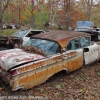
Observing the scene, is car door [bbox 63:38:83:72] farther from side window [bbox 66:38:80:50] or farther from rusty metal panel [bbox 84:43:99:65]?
rusty metal panel [bbox 84:43:99:65]

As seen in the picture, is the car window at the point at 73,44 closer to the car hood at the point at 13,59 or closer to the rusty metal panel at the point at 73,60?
the rusty metal panel at the point at 73,60

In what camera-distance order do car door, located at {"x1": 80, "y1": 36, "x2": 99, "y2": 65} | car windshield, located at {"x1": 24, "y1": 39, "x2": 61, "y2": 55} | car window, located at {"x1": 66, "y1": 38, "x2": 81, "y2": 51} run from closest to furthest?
car windshield, located at {"x1": 24, "y1": 39, "x2": 61, "y2": 55} → car window, located at {"x1": 66, "y1": 38, "x2": 81, "y2": 51} → car door, located at {"x1": 80, "y1": 36, "x2": 99, "y2": 65}

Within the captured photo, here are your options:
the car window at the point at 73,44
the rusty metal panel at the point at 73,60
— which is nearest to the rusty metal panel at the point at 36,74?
the rusty metal panel at the point at 73,60

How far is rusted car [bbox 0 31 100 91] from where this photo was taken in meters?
4.20

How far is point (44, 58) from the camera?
4.75 meters

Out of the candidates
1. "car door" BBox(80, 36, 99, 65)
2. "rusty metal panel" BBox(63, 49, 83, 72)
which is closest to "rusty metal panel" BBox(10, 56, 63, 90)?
"rusty metal panel" BBox(63, 49, 83, 72)

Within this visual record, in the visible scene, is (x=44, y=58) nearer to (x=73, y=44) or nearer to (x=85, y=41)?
(x=73, y=44)

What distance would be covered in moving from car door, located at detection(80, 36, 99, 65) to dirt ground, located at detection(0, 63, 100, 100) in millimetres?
661

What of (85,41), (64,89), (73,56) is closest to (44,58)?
(64,89)

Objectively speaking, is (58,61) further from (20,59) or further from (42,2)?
(42,2)

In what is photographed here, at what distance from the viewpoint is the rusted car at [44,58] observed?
13.8 ft

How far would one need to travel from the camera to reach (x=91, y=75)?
228 inches

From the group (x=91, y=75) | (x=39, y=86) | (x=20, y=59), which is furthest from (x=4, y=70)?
(x=91, y=75)

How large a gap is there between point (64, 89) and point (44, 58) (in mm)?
1086
